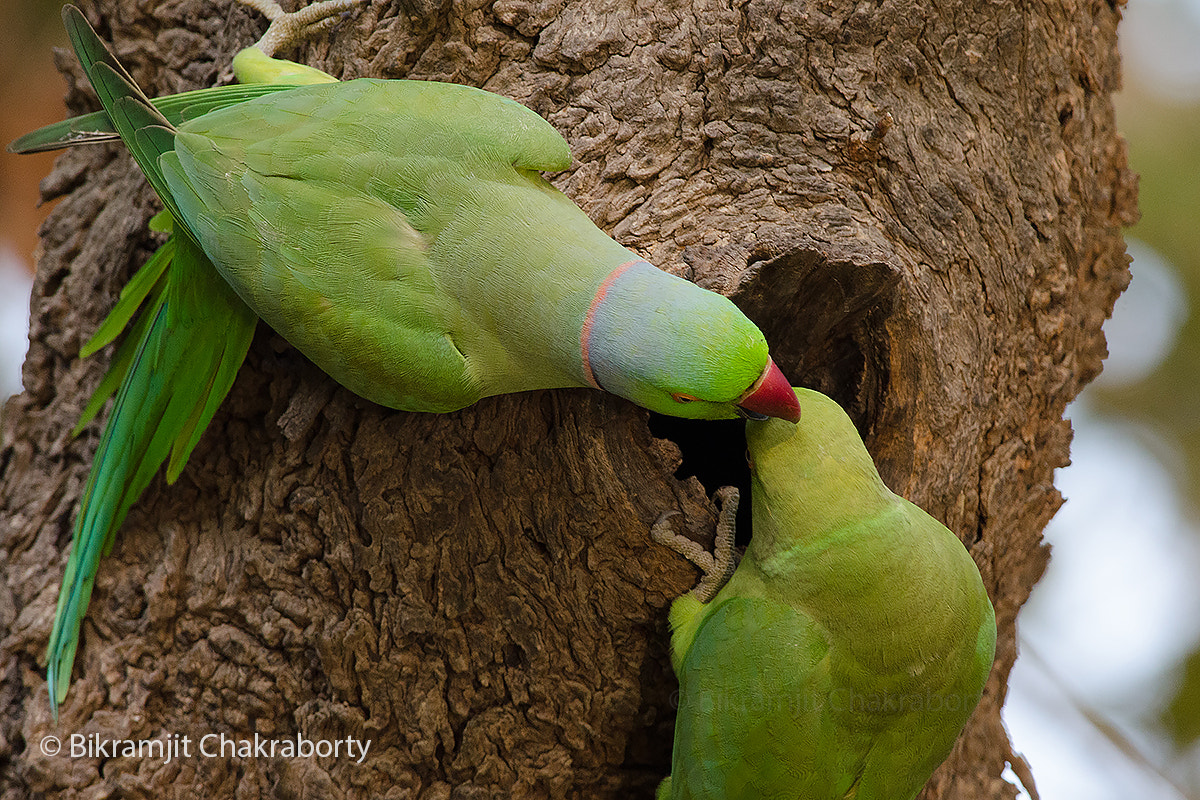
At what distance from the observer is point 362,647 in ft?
7.75

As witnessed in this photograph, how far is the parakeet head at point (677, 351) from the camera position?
1.84m

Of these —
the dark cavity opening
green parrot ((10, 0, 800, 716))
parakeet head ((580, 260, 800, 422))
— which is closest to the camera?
parakeet head ((580, 260, 800, 422))

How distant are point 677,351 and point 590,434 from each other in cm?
44

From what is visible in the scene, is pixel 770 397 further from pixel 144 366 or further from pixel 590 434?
pixel 144 366

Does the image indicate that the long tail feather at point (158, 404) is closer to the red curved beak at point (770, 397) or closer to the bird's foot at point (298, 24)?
the bird's foot at point (298, 24)

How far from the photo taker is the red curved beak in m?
1.91

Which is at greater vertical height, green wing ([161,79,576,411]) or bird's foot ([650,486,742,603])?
green wing ([161,79,576,411])

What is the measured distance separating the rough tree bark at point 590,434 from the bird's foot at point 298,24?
0.08 meters

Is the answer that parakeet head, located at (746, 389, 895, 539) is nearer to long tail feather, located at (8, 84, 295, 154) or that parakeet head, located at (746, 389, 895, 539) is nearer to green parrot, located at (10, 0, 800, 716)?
green parrot, located at (10, 0, 800, 716)

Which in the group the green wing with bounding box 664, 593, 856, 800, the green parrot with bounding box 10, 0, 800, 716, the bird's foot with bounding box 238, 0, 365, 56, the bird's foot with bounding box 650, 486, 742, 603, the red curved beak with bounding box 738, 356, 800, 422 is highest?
the bird's foot with bounding box 238, 0, 365, 56

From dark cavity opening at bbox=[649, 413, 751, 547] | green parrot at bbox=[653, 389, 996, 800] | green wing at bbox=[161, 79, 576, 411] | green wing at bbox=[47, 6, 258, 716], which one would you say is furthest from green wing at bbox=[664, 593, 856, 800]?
green wing at bbox=[47, 6, 258, 716]

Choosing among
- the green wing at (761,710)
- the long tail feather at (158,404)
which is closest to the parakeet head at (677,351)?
the green wing at (761,710)

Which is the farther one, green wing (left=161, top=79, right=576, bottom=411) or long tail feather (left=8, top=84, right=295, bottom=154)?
long tail feather (left=8, top=84, right=295, bottom=154)

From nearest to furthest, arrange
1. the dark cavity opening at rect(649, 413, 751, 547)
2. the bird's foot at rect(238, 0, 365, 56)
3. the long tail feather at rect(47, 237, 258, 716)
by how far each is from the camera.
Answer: the long tail feather at rect(47, 237, 258, 716), the bird's foot at rect(238, 0, 365, 56), the dark cavity opening at rect(649, 413, 751, 547)
